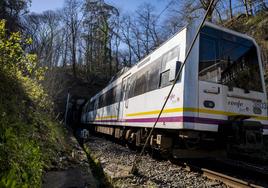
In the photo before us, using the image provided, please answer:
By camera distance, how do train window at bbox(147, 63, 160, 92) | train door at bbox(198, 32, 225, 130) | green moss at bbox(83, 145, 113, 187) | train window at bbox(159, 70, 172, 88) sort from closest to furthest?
green moss at bbox(83, 145, 113, 187) → train door at bbox(198, 32, 225, 130) → train window at bbox(159, 70, 172, 88) → train window at bbox(147, 63, 160, 92)

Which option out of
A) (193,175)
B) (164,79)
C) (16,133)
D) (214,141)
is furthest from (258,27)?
(16,133)

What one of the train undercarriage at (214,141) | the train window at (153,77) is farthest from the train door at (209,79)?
the train window at (153,77)

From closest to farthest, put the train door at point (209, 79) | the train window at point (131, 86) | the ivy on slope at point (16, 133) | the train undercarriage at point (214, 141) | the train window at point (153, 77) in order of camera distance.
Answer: the ivy on slope at point (16, 133) → the train undercarriage at point (214, 141) → the train door at point (209, 79) → the train window at point (153, 77) → the train window at point (131, 86)

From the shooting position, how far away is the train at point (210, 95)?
6.27m

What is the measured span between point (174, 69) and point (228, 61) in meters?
1.32

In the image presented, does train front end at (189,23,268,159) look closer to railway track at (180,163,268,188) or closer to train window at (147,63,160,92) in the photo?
railway track at (180,163,268,188)

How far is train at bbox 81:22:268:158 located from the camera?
247 inches

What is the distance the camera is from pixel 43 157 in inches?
220

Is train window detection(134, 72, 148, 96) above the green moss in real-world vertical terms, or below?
above

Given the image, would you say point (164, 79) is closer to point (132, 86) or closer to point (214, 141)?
point (214, 141)

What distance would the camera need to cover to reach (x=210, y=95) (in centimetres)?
647

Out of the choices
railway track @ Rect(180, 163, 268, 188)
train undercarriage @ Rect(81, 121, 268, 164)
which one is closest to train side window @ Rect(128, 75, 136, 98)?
train undercarriage @ Rect(81, 121, 268, 164)

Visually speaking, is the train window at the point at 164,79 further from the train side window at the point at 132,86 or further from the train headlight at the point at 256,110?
the train side window at the point at 132,86

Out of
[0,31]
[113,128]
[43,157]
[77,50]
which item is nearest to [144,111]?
[43,157]
